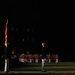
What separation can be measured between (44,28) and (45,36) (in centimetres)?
340

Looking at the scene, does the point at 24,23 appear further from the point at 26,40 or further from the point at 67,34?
the point at 67,34

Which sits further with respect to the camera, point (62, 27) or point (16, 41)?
point (16, 41)

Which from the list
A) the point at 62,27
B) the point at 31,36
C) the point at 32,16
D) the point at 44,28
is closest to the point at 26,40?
the point at 31,36

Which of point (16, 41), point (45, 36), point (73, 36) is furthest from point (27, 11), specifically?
point (73, 36)

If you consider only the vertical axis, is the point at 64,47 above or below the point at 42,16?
below

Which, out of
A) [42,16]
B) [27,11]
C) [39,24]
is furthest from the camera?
[27,11]

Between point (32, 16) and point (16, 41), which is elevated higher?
point (32, 16)

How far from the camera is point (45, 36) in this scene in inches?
4542

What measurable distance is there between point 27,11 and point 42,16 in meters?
18.7

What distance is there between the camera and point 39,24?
126 metres

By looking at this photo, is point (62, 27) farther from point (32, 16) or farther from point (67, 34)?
point (32, 16)

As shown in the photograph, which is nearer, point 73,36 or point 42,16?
point 73,36

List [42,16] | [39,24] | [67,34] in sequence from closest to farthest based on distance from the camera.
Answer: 1. [67,34]
2. [42,16]
3. [39,24]

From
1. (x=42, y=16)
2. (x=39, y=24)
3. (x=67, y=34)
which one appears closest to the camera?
(x=67, y=34)
